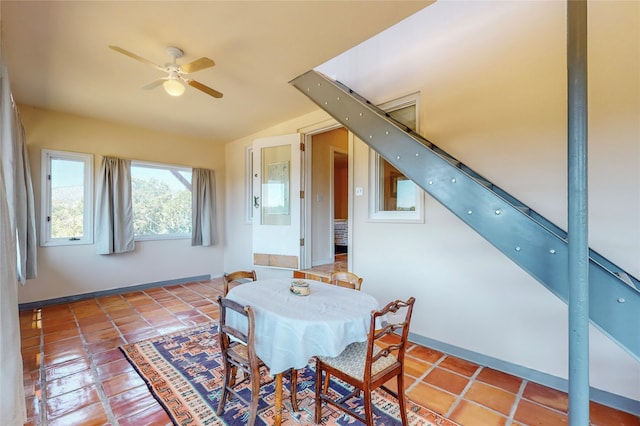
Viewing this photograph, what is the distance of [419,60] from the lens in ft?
8.93

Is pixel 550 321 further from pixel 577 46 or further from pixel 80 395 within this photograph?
pixel 80 395

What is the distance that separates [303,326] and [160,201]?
458 centimetres

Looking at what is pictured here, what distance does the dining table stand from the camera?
56.8 inches

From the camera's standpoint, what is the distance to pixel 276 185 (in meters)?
4.39

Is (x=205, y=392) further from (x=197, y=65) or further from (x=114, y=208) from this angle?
(x=114, y=208)

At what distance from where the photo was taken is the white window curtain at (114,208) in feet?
13.7

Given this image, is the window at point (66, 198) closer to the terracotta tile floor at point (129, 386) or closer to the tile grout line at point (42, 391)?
the terracotta tile floor at point (129, 386)

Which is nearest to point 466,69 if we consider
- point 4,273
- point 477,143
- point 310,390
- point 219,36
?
point 477,143

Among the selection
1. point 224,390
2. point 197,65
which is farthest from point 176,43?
point 224,390

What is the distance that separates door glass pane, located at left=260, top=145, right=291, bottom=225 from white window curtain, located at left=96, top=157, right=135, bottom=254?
7.08 ft

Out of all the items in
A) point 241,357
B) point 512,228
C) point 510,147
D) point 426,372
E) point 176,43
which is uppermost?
point 176,43

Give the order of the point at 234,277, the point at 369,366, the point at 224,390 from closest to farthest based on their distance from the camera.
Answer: the point at 369,366, the point at 224,390, the point at 234,277

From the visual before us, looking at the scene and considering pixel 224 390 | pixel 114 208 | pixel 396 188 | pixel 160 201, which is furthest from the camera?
pixel 160 201

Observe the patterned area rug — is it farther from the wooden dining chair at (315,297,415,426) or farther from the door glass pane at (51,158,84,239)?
the door glass pane at (51,158,84,239)
